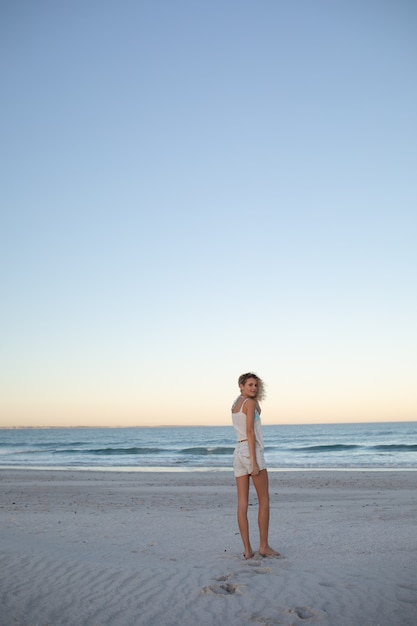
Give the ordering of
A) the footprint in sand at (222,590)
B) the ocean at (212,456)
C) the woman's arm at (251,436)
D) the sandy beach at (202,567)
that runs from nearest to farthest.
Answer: the sandy beach at (202,567) → the footprint in sand at (222,590) → the woman's arm at (251,436) → the ocean at (212,456)

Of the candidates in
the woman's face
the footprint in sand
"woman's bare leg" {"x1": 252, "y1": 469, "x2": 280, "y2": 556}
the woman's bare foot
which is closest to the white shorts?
"woman's bare leg" {"x1": 252, "y1": 469, "x2": 280, "y2": 556}

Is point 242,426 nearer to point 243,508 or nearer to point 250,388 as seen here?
point 250,388

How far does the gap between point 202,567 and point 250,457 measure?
1288 mm

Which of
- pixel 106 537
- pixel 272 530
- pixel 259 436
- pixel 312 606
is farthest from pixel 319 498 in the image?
pixel 312 606

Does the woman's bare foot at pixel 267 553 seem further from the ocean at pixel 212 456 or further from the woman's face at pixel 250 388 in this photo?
the ocean at pixel 212 456

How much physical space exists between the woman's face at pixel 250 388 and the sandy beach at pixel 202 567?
1.86 metres

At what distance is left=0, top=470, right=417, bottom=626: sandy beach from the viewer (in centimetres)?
433

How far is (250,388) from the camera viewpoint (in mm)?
6074

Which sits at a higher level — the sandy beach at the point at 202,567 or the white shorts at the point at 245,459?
the white shorts at the point at 245,459

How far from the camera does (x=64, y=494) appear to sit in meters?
14.4

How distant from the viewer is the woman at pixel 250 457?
19.6ft

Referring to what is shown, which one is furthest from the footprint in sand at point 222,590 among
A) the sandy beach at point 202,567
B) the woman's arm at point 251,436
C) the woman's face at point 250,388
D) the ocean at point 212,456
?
the ocean at point 212,456

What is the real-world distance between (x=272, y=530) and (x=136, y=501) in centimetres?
537

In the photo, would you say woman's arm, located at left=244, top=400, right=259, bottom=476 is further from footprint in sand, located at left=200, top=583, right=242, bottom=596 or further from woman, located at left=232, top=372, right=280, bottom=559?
footprint in sand, located at left=200, top=583, right=242, bottom=596
